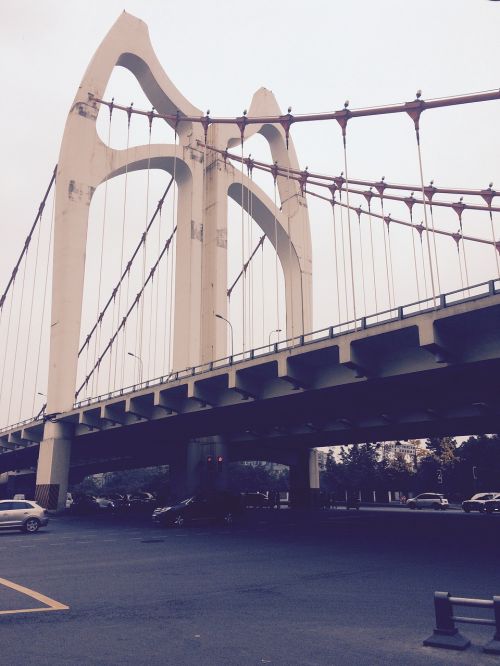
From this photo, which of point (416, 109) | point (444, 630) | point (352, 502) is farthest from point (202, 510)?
point (352, 502)

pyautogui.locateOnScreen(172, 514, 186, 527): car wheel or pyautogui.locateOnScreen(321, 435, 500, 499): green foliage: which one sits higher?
pyautogui.locateOnScreen(321, 435, 500, 499): green foliage

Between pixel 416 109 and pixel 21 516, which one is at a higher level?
pixel 416 109

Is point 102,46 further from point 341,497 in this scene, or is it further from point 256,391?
point 341,497

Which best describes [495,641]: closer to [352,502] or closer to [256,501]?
[352,502]

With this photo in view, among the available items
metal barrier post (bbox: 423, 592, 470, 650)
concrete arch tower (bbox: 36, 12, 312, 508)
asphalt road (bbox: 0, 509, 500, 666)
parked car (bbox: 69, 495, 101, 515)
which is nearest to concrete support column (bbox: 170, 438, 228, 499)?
concrete arch tower (bbox: 36, 12, 312, 508)

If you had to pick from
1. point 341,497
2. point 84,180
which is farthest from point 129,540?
point 341,497

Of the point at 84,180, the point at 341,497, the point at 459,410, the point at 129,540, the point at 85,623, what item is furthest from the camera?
the point at 341,497

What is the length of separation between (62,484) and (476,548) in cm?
3092

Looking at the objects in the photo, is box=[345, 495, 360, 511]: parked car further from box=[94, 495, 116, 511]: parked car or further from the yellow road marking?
the yellow road marking

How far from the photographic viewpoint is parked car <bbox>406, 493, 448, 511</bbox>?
2085 inches

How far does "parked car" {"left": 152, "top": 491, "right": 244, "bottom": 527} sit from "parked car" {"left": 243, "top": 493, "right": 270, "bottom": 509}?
75.0 ft

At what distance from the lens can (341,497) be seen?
235 feet

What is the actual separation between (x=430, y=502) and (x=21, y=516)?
38506mm

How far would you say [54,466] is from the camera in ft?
138
